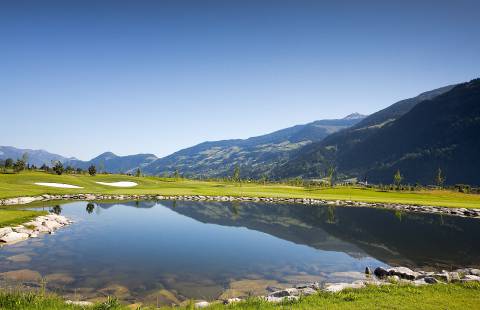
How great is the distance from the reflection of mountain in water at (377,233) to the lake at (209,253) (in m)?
0.12

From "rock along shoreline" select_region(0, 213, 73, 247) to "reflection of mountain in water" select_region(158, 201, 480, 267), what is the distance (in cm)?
1993

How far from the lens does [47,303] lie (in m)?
13.9

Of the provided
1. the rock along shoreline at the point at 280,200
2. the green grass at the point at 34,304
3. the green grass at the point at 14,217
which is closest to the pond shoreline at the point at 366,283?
the green grass at the point at 34,304

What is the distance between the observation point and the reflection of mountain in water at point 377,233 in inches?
1303

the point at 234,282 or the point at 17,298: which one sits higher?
the point at 17,298

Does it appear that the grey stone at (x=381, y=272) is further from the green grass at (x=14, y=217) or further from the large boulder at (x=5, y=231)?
the green grass at (x=14, y=217)

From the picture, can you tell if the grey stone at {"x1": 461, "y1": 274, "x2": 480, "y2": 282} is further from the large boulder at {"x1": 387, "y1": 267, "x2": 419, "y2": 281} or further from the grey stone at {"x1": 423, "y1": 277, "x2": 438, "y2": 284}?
the large boulder at {"x1": 387, "y1": 267, "x2": 419, "y2": 281}

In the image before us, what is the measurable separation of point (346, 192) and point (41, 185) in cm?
9290

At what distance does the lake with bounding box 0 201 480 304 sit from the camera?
2150cm

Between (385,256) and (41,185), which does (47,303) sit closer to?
(385,256)

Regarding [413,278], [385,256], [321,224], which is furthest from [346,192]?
[413,278]

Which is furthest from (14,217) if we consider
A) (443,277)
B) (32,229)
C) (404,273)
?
(443,277)

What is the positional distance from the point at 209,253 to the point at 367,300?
56.7 feet

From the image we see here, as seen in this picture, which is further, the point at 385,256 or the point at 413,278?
the point at 385,256
